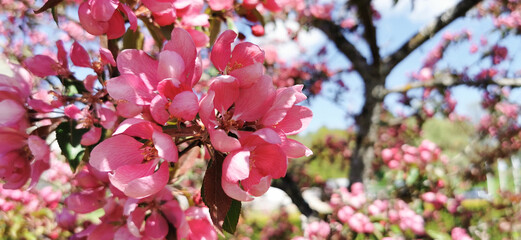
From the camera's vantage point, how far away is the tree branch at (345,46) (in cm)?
336

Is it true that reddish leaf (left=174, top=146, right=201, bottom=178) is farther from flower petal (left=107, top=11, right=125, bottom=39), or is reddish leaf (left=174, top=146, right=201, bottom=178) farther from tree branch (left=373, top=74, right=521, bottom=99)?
tree branch (left=373, top=74, right=521, bottom=99)

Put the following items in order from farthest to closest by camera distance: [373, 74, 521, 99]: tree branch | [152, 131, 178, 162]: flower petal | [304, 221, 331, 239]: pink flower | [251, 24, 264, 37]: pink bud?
[373, 74, 521, 99]: tree branch
[304, 221, 331, 239]: pink flower
[251, 24, 264, 37]: pink bud
[152, 131, 178, 162]: flower petal

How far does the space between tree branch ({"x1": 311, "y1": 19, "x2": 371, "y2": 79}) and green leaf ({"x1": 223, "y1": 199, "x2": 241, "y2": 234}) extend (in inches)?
116

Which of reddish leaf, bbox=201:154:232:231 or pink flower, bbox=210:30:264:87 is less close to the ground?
pink flower, bbox=210:30:264:87

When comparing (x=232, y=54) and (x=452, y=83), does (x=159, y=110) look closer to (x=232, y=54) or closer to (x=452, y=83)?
(x=232, y=54)

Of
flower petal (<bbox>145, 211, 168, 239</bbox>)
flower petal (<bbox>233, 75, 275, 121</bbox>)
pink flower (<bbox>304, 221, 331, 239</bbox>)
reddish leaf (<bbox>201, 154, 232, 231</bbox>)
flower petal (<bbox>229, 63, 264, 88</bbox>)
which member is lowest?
pink flower (<bbox>304, 221, 331, 239</bbox>)

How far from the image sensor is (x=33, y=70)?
78 centimetres

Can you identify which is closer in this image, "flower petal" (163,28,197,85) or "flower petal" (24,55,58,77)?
"flower petal" (163,28,197,85)

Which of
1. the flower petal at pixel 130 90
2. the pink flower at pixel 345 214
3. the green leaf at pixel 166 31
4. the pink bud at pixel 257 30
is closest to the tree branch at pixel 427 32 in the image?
the pink flower at pixel 345 214

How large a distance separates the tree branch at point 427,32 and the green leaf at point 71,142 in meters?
2.70

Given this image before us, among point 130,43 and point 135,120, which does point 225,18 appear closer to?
point 130,43

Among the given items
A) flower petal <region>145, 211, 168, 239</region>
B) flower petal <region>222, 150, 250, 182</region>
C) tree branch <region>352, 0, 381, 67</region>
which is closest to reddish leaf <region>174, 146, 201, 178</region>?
flower petal <region>145, 211, 168, 239</region>

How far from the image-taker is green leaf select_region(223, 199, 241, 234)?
0.60 meters

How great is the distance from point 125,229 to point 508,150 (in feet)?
18.1
